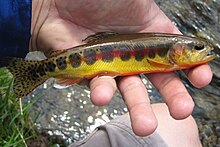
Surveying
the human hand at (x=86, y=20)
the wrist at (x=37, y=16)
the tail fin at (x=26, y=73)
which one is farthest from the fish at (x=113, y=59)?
the wrist at (x=37, y=16)

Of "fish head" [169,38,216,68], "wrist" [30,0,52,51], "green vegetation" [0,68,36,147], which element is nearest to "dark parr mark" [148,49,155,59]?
"fish head" [169,38,216,68]

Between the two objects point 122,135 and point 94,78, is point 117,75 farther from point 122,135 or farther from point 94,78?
point 122,135

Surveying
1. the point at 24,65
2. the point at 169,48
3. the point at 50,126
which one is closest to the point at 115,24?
the point at 169,48

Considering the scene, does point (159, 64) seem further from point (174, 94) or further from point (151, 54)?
point (174, 94)

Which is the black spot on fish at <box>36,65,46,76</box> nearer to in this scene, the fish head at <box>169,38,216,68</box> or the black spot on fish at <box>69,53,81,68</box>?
the black spot on fish at <box>69,53,81,68</box>

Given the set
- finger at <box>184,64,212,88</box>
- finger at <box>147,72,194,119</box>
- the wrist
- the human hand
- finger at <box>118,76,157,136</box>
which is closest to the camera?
finger at <box>118,76,157,136</box>

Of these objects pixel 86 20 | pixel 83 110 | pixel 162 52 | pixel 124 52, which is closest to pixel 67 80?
pixel 124 52

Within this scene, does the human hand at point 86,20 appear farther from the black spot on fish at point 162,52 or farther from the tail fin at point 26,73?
the tail fin at point 26,73
